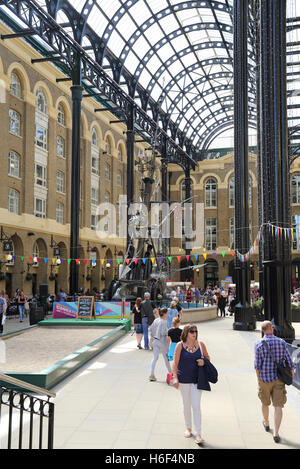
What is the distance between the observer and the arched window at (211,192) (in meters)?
55.2

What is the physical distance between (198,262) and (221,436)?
47.4 meters

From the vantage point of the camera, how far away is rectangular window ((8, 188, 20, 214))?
28.4 metres

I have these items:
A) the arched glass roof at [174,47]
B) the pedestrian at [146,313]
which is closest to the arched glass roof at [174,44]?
the arched glass roof at [174,47]

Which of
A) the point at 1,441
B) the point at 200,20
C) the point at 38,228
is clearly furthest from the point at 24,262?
the point at 1,441

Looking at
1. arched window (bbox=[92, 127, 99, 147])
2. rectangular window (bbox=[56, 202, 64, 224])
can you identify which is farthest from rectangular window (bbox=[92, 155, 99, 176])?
rectangular window (bbox=[56, 202, 64, 224])

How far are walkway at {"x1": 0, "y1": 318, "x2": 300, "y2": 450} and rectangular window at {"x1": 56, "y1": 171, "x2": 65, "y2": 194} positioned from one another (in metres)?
24.7

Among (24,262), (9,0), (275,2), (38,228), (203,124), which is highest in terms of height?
(203,124)

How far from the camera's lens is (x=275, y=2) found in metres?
10.2

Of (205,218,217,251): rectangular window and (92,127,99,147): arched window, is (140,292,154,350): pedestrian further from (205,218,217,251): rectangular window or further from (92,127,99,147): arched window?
(205,218,217,251): rectangular window

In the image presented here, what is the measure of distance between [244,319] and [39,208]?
59.0 feet

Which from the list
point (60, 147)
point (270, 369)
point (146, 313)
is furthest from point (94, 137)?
point (270, 369)

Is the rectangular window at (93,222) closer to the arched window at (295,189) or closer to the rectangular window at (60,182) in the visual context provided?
the rectangular window at (60,182)
